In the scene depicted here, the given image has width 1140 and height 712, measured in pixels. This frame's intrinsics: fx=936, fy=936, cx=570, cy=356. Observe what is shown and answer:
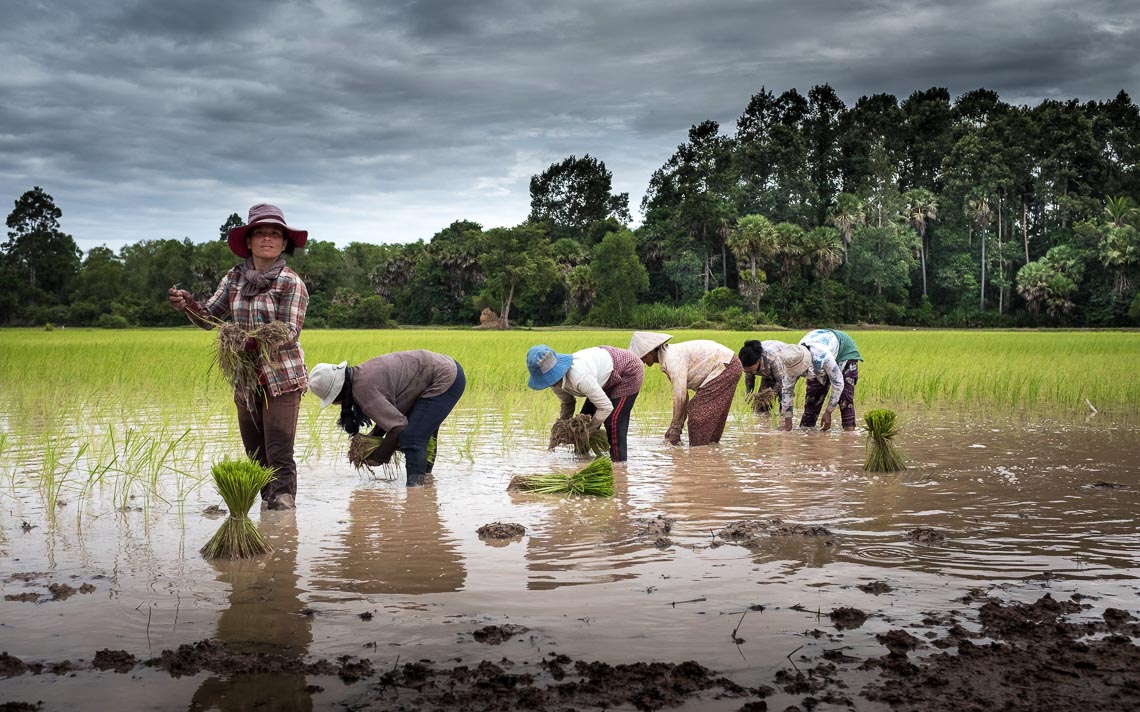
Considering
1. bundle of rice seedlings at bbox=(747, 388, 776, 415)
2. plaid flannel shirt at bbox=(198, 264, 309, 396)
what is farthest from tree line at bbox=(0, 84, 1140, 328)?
plaid flannel shirt at bbox=(198, 264, 309, 396)

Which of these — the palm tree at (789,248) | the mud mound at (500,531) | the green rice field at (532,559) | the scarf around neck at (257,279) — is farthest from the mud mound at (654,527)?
the palm tree at (789,248)

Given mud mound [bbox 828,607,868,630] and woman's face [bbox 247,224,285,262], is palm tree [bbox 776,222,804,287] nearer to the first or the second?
woman's face [bbox 247,224,285,262]

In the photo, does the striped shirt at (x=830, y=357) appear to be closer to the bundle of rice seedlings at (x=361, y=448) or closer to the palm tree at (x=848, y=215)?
the bundle of rice seedlings at (x=361, y=448)

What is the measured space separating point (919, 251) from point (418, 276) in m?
28.6

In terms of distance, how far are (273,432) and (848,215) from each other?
4807 cm

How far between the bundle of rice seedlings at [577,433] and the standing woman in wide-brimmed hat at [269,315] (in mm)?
2146

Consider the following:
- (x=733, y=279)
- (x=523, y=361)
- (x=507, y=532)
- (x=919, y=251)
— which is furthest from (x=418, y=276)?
(x=507, y=532)

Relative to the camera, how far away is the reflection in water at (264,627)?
8.73 ft

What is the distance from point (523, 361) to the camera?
16.6 m

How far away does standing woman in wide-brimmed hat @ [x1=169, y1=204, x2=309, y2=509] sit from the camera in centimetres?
516

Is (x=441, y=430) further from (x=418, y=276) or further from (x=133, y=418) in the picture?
(x=418, y=276)

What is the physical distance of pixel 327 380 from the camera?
5492mm

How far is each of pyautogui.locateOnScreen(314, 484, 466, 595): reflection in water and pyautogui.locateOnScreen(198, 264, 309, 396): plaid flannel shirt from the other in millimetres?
852

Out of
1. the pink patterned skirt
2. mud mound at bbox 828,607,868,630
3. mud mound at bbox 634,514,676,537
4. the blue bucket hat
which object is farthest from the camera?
the pink patterned skirt
